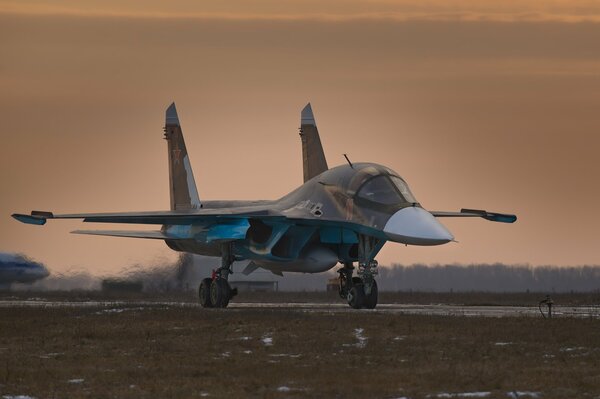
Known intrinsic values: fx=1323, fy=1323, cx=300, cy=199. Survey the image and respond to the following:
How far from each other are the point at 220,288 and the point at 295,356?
18.1 m

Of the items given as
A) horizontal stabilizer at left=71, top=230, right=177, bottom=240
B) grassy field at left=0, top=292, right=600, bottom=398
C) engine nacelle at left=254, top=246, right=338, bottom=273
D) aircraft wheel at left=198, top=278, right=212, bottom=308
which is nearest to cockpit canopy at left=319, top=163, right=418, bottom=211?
engine nacelle at left=254, top=246, right=338, bottom=273

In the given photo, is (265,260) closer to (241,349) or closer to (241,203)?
(241,203)

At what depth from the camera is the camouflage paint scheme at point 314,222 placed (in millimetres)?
40000

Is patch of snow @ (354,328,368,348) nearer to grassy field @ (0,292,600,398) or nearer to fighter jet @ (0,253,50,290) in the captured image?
grassy field @ (0,292,600,398)

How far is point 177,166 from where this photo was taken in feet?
179

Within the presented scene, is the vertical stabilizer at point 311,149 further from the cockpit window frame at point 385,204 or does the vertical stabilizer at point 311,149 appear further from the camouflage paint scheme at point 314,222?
the cockpit window frame at point 385,204

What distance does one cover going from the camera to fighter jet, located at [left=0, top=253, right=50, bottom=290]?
64062 mm

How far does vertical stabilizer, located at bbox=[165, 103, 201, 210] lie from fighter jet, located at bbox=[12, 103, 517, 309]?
4.67m

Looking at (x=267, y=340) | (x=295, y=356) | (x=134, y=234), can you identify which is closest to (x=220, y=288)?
(x=134, y=234)

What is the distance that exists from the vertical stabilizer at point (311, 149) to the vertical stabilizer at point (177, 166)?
223 inches

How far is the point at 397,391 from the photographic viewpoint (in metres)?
21.5

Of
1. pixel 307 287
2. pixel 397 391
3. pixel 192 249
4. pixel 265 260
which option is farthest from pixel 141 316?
pixel 307 287

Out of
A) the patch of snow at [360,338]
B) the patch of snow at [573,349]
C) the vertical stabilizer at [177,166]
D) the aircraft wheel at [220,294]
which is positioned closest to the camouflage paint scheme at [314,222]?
the aircraft wheel at [220,294]

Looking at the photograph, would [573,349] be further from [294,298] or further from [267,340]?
[294,298]
